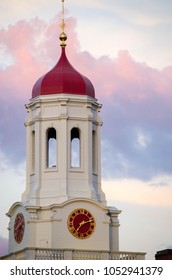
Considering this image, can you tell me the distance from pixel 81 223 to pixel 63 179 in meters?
3.43

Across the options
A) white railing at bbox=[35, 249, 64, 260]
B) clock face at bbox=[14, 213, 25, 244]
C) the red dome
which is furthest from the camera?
the red dome

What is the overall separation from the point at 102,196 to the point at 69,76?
9.03 metres

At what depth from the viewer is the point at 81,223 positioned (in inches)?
4122

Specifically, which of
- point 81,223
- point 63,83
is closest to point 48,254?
point 81,223

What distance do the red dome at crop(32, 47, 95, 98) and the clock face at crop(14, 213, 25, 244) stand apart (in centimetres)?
908

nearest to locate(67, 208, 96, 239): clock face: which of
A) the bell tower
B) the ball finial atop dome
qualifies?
the bell tower

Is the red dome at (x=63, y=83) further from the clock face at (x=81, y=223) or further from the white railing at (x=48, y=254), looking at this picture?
the white railing at (x=48, y=254)

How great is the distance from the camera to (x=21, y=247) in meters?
106

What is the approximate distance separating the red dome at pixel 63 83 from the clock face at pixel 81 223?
8.98 meters

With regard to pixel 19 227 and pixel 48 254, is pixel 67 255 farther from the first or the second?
pixel 19 227

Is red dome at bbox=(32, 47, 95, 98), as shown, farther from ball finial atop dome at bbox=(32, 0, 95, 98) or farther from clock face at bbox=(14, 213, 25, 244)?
clock face at bbox=(14, 213, 25, 244)

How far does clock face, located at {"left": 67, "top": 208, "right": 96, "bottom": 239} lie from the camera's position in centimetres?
10412

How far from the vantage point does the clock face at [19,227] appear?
106 metres
